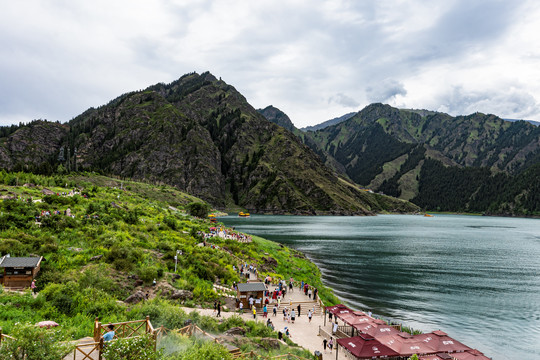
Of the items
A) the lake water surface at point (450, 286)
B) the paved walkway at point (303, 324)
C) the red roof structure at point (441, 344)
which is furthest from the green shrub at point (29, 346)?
the lake water surface at point (450, 286)

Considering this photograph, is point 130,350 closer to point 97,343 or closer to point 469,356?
point 97,343

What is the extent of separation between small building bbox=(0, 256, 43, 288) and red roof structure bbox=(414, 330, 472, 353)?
3784cm

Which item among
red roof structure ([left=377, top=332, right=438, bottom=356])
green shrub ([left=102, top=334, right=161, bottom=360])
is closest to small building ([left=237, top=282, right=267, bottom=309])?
red roof structure ([left=377, top=332, right=438, bottom=356])

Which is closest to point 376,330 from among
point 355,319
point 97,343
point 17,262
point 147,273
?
point 355,319

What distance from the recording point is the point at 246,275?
47531mm

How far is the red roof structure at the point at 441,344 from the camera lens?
1107 inches

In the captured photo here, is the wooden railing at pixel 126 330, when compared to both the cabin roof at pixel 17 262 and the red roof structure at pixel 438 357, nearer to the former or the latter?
the cabin roof at pixel 17 262

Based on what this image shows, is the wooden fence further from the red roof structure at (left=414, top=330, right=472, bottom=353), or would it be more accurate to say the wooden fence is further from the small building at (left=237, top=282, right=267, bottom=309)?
the red roof structure at (left=414, top=330, right=472, bottom=353)

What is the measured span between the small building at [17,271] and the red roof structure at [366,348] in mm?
29706

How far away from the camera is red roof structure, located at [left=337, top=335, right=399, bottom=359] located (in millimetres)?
26183

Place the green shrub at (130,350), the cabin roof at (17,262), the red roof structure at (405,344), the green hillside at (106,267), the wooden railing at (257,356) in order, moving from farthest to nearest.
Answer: the cabin roof at (17,262) < the red roof structure at (405,344) < the green hillside at (106,267) < the wooden railing at (257,356) < the green shrub at (130,350)

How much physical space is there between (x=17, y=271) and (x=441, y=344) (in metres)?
Answer: 40.4

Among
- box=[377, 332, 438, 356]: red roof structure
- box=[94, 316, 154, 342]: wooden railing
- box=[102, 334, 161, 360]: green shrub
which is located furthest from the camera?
box=[377, 332, 438, 356]: red roof structure

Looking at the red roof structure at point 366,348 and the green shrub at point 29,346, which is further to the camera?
the red roof structure at point 366,348
